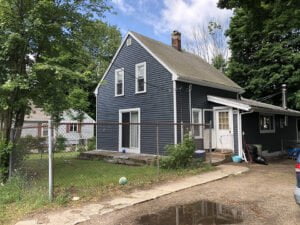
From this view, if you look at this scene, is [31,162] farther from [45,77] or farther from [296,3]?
[296,3]

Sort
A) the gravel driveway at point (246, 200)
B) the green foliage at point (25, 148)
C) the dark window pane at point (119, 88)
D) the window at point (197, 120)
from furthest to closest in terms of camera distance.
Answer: the dark window pane at point (119, 88) < the window at point (197, 120) < the green foliage at point (25, 148) < the gravel driveway at point (246, 200)

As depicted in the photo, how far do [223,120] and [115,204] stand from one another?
9.22 meters

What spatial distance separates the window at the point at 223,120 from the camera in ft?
46.3

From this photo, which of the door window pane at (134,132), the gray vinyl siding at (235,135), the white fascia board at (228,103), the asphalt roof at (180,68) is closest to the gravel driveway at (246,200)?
the gray vinyl siding at (235,135)

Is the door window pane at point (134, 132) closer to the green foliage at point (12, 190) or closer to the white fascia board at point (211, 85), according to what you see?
the white fascia board at point (211, 85)

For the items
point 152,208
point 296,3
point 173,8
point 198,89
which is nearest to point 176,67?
point 198,89

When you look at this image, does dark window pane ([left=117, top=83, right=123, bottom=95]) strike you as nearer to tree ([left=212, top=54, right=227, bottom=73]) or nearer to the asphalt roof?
the asphalt roof

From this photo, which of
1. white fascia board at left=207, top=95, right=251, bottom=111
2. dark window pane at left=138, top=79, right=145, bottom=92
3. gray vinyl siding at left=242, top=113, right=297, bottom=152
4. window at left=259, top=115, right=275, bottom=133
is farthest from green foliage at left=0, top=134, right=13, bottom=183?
window at left=259, top=115, right=275, bottom=133

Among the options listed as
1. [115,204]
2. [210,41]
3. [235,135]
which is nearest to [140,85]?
[235,135]

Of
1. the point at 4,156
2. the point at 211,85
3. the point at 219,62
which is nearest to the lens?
the point at 4,156

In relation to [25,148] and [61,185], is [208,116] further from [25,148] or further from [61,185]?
[25,148]

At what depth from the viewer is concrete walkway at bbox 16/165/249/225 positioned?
17.6 ft

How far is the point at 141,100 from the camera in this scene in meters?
14.9

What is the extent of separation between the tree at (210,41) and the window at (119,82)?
64.5ft
